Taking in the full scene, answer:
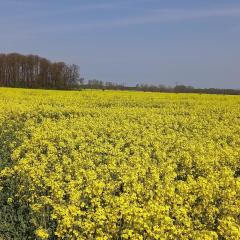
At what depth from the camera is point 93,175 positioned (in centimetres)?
870

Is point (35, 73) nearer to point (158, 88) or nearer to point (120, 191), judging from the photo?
point (158, 88)

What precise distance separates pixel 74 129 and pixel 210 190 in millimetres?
9074

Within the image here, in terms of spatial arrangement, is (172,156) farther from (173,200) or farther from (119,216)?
(119,216)

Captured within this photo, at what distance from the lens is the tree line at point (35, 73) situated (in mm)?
78062

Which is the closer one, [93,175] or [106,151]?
[93,175]

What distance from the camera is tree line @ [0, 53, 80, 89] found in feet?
256

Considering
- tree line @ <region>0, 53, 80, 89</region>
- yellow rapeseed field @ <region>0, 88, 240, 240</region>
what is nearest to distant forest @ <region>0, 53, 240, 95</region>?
tree line @ <region>0, 53, 80, 89</region>

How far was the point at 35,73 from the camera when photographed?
262 feet

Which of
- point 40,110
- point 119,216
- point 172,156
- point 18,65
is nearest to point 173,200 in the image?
point 119,216

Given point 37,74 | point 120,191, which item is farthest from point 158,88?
point 120,191

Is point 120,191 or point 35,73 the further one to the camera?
point 35,73

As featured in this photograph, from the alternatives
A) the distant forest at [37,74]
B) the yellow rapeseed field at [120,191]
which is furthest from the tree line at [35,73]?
the yellow rapeseed field at [120,191]

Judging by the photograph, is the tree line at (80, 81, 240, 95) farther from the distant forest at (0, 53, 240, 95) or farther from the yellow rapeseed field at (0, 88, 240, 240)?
the yellow rapeseed field at (0, 88, 240, 240)

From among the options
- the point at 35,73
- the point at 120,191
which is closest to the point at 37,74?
the point at 35,73
